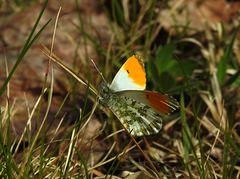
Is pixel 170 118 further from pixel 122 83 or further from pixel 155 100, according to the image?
pixel 122 83

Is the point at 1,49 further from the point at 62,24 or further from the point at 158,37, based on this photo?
the point at 158,37

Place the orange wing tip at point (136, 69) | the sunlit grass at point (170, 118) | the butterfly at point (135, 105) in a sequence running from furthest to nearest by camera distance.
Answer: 1. the orange wing tip at point (136, 69)
2. the butterfly at point (135, 105)
3. the sunlit grass at point (170, 118)

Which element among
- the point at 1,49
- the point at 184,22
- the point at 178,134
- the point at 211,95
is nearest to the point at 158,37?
the point at 184,22

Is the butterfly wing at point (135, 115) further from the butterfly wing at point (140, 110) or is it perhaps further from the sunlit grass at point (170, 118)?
the sunlit grass at point (170, 118)

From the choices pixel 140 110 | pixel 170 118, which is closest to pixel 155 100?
pixel 140 110

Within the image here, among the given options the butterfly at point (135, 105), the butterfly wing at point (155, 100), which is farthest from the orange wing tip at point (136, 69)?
the butterfly wing at point (155, 100)

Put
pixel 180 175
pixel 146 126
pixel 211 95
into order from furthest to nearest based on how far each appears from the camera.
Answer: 1. pixel 211 95
2. pixel 146 126
3. pixel 180 175

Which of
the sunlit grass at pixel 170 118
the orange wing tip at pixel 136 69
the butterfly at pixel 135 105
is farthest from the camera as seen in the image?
the orange wing tip at pixel 136 69

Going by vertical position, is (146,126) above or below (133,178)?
above
